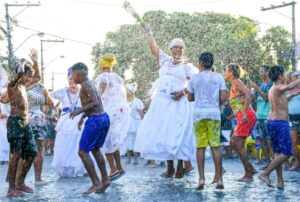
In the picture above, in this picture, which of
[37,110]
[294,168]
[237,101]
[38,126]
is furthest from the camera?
[294,168]

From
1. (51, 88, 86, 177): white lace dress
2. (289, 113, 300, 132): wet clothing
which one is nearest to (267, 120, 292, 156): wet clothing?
(51, 88, 86, 177): white lace dress

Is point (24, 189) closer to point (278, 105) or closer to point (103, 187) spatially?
point (103, 187)

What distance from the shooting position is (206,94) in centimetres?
838

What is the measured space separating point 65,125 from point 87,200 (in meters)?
3.59

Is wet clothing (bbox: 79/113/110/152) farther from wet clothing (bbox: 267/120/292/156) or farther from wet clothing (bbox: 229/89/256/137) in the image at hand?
wet clothing (bbox: 229/89/256/137)

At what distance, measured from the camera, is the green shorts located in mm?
7977

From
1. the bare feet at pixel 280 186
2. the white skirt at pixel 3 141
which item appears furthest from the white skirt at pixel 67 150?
the white skirt at pixel 3 141

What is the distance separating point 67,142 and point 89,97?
286 centimetres

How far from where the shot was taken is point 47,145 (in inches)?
843

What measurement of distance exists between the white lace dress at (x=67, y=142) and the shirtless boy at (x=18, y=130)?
7.59ft

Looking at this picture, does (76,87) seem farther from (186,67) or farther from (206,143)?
(206,143)

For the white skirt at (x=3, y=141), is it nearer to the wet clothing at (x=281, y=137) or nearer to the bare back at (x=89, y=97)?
the bare back at (x=89, y=97)

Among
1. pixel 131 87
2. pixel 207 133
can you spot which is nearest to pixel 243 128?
pixel 207 133

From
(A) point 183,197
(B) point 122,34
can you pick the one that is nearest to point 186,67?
(A) point 183,197
